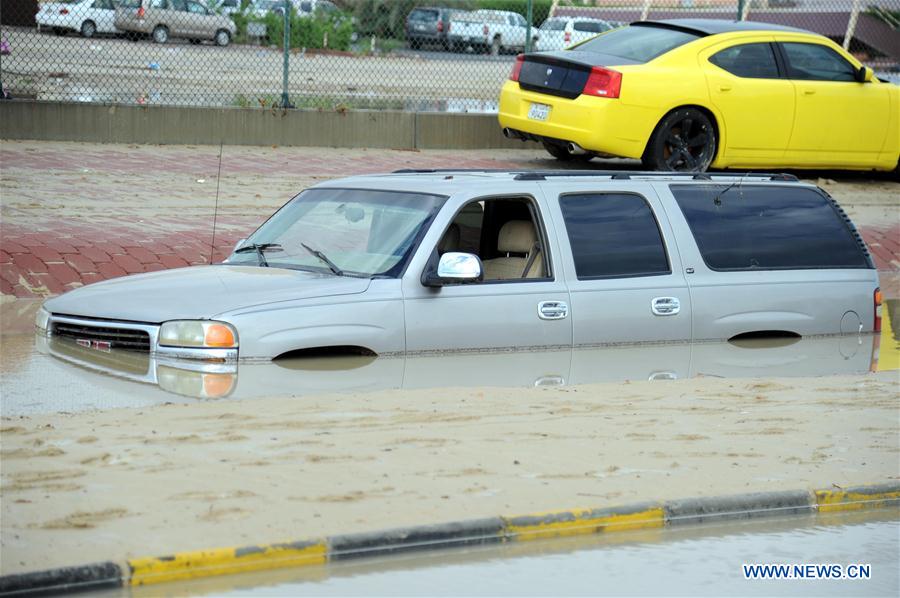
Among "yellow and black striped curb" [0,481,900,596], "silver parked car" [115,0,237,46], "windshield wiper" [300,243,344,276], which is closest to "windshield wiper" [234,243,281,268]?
"windshield wiper" [300,243,344,276]

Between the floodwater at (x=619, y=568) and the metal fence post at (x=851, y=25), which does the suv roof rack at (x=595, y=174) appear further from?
the metal fence post at (x=851, y=25)

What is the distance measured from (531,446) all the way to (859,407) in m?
2.46

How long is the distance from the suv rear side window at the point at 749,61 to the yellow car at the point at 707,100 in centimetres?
1

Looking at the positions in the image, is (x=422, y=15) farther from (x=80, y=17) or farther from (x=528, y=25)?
(x=80, y=17)

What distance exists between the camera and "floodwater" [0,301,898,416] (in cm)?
764

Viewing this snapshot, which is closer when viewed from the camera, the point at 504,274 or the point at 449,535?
the point at 449,535

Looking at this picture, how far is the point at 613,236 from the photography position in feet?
30.0

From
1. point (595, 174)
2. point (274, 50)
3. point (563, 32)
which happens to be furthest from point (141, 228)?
point (563, 32)

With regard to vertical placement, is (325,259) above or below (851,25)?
below

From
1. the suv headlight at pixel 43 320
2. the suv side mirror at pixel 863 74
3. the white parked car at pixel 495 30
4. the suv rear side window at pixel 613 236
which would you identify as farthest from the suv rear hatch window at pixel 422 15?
the suv headlight at pixel 43 320

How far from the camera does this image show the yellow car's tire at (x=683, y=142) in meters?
15.7

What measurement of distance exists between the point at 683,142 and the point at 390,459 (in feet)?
33.4

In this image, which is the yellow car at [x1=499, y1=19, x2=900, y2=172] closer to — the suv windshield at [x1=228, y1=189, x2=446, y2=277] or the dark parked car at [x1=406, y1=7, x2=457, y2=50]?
the dark parked car at [x1=406, y1=7, x2=457, y2=50]

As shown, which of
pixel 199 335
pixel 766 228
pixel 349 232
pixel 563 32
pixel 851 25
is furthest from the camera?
pixel 851 25
